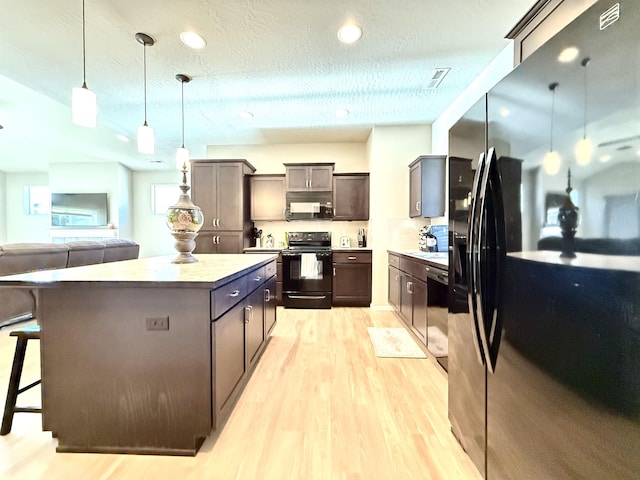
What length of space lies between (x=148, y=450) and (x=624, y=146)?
7.16 feet

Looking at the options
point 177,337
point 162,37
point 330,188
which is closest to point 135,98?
point 162,37

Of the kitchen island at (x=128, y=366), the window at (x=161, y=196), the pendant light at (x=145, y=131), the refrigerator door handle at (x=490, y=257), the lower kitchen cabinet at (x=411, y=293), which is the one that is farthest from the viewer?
the window at (x=161, y=196)

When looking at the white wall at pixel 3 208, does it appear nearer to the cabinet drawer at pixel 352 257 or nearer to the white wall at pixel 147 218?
the white wall at pixel 147 218

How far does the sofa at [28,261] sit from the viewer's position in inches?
119

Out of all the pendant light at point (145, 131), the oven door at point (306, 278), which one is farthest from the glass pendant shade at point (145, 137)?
the oven door at point (306, 278)

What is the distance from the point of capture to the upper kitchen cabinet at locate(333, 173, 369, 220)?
4.55 meters

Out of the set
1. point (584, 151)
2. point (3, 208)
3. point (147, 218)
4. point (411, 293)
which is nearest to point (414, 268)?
point (411, 293)

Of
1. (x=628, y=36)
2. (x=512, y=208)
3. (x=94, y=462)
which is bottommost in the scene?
(x=94, y=462)

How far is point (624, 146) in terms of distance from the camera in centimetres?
61

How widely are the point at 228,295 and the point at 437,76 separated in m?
2.93

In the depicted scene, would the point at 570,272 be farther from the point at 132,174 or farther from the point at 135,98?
the point at 132,174

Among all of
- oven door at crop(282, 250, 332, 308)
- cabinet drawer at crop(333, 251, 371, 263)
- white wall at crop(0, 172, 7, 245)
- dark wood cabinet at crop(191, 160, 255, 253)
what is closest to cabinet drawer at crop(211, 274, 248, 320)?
oven door at crop(282, 250, 332, 308)

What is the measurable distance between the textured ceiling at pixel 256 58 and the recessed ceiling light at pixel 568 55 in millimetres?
1604

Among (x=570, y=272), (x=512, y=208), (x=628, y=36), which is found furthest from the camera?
(x=512, y=208)
